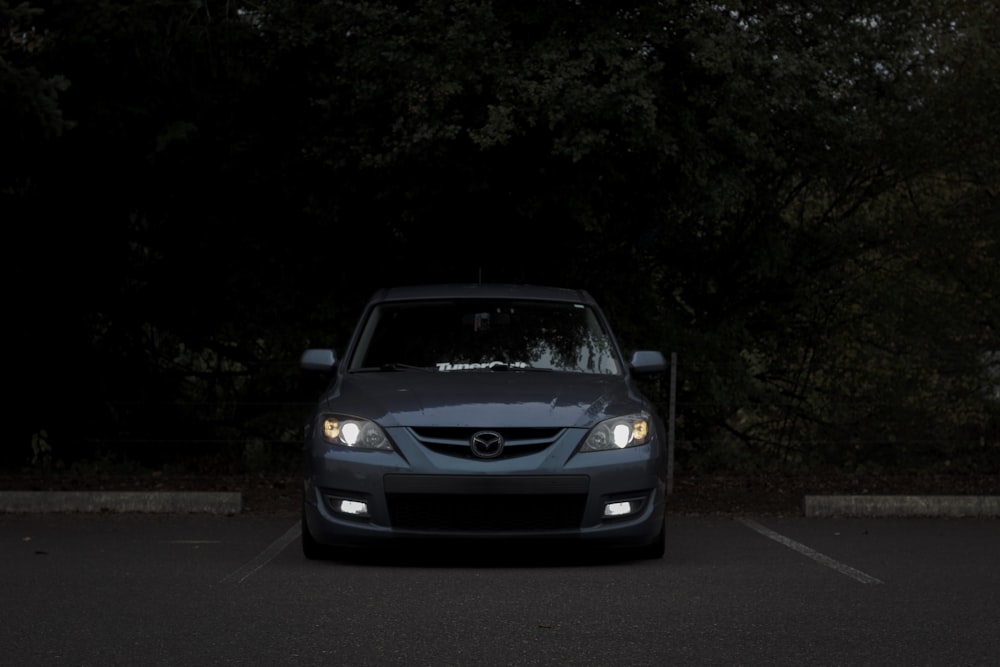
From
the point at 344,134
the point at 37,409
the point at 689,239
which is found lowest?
the point at 37,409

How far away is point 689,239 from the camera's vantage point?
800 inches

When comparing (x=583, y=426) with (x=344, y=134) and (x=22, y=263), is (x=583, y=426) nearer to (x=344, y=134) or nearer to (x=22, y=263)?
(x=344, y=134)

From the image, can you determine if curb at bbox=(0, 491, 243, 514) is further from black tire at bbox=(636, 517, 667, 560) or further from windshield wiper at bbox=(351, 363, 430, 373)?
black tire at bbox=(636, 517, 667, 560)

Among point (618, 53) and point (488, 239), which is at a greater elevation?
point (618, 53)

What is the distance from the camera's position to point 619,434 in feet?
31.4

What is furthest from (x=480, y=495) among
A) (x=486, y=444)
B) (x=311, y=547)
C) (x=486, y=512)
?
(x=311, y=547)

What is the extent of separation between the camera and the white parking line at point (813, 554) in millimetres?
9375

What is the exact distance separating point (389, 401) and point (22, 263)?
1005 cm

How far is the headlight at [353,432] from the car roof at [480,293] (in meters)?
1.77

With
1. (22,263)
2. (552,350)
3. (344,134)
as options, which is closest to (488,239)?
(344,134)

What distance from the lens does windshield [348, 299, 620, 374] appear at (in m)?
10.6

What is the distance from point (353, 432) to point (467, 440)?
27.2 inches

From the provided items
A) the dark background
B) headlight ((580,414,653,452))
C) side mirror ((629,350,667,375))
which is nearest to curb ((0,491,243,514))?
the dark background

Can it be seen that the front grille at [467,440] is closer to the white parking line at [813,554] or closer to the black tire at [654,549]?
the black tire at [654,549]
